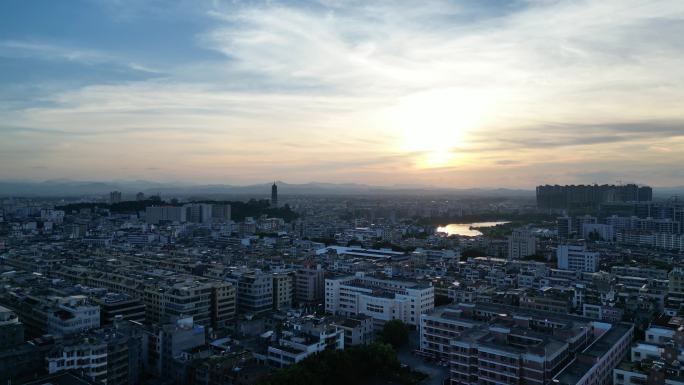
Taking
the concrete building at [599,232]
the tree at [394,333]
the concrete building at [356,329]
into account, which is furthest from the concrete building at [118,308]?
the concrete building at [599,232]

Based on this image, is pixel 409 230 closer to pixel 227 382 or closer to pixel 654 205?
pixel 654 205

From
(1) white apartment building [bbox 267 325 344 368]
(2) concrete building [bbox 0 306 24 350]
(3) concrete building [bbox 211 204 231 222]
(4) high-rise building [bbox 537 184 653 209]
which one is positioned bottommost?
(1) white apartment building [bbox 267 325 344 368]

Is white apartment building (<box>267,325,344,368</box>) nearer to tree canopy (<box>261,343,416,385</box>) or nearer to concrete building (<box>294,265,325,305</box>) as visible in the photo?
tree canopy (<box>261,343,416,385</box>)

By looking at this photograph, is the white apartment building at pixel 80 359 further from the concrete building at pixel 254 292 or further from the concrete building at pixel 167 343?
the concrete building at pixel 254 292

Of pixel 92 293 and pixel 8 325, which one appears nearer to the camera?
pixel 8 325

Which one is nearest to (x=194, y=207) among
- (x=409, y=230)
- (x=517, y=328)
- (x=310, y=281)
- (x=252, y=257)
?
(x=409, y=230)

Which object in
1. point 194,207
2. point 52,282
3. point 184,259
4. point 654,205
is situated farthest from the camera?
point 194,207


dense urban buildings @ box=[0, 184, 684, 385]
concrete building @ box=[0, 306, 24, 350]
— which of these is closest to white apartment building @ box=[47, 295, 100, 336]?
dense urban buildings @ box=[0, 184, 684, 385]
